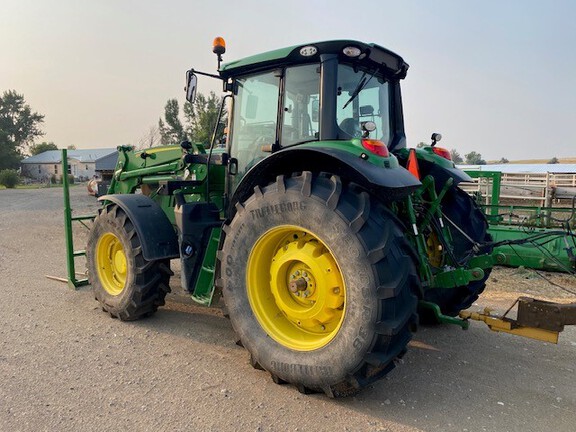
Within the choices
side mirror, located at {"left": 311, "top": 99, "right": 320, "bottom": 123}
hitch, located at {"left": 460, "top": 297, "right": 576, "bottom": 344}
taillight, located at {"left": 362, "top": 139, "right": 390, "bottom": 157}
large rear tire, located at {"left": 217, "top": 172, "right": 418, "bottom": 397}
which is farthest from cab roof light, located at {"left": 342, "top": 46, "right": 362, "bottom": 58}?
hitch, located at {"left": 460, "top": 297, "right": 576, "bottom": 344}

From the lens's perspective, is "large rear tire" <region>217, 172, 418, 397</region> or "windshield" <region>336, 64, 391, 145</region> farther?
"windshield" <region>336, 64, 391, 145</region>

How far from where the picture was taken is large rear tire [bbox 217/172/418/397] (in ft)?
8.80

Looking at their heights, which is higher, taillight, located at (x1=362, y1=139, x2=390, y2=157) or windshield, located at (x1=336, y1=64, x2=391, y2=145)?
windshield, located at (x1=336, y1=64, x2=391, y2=145)

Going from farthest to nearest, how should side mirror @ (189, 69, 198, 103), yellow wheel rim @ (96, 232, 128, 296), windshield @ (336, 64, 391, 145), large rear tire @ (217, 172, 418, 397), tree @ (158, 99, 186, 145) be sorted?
1. tree @ (158, 99, 186, 145)
2. yellow wheel rim @ (96, 232, 128, 296)
3. side mirror @ (189, 69, 198, 103)
4. windshield @ (336, 64, 391, 145)
5. large rear tire @ (217, 172, 418, 397)

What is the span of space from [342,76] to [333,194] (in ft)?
3.98

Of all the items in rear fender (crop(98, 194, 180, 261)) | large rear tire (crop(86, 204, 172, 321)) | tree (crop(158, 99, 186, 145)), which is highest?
tree (crop(158, 99, 186, 145))

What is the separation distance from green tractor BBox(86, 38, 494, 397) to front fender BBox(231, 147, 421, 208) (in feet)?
0.04

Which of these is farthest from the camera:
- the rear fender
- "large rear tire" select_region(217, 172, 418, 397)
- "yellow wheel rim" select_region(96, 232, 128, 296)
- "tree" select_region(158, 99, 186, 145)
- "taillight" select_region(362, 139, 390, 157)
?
"tree" select_region(158, 99, 186, 145)

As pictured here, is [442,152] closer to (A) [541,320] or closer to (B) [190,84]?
Result: (A) [541,320]

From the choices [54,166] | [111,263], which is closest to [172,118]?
[54,166]

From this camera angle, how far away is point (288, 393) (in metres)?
3.06

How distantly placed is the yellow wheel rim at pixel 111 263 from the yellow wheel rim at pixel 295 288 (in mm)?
2116

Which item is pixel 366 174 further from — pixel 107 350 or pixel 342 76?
pixel 107 350

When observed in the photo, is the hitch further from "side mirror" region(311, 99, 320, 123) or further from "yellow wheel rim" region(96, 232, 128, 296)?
"yellow wheel rim" region(96, 232, 128, 296)
